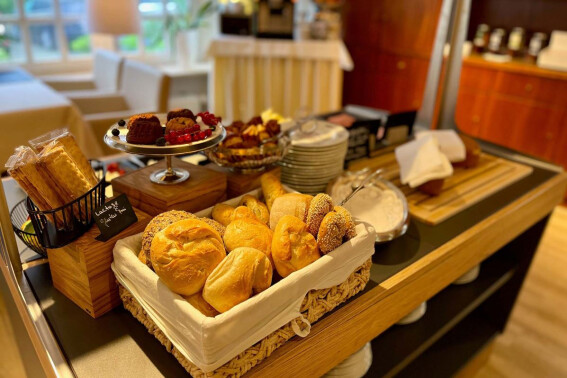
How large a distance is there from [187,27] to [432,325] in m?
3.67

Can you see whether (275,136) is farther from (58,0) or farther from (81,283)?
(58,0)

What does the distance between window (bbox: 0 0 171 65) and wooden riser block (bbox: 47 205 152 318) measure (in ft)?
11.9

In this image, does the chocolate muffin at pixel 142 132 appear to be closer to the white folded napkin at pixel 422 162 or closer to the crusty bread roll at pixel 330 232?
the crusty bread roll at pixel 330 232

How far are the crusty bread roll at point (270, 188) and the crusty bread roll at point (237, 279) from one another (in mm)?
225

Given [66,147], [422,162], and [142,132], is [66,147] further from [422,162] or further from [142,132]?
[422,162]

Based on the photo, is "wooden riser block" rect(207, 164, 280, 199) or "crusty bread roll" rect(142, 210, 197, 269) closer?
"crusty bread roll" rect(142, 210, 197, 269)

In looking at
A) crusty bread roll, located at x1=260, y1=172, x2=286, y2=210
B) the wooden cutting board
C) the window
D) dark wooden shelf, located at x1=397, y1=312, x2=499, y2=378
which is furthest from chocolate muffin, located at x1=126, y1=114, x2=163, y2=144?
the window

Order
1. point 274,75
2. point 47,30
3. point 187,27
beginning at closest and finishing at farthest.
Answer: point 274,75 → point 47,30 → point 187,27

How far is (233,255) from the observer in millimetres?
676

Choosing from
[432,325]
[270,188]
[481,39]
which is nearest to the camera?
[270,188]

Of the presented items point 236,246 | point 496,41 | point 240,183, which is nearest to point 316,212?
point 236,246

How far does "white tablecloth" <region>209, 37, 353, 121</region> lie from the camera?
355 cm

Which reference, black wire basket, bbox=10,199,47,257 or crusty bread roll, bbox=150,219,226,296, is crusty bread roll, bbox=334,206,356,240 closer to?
crusty bread roll, bbox=150,219,226,296

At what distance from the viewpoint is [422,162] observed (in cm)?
124
